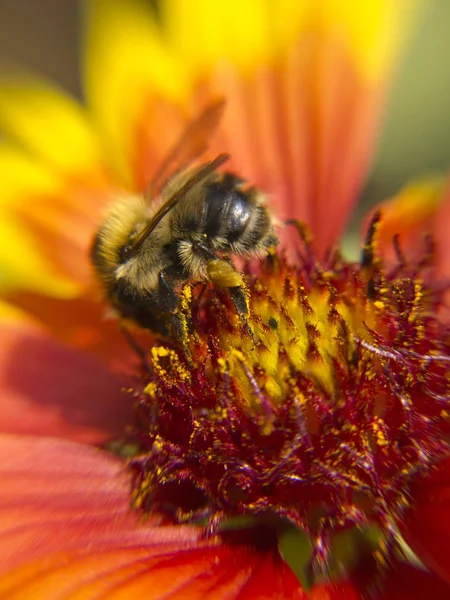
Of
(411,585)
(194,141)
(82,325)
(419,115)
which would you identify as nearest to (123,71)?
(194,141)

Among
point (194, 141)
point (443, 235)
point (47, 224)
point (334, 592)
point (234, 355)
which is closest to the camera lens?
point (334, 592)

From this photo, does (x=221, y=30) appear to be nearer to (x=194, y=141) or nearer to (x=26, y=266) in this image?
(x=194, y=141)

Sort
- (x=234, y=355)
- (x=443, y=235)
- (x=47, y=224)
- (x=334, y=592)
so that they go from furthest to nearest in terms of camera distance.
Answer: (x=47, y=224), (x=443, y=235), (x=234, y=355), (x=334, y=592)

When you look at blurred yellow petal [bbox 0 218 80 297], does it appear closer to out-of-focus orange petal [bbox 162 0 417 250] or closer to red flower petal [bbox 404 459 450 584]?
out-of-focus orange petal [bbox 162 0 417 250]

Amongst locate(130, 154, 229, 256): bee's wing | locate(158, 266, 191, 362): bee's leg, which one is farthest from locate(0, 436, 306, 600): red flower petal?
locate(130, 154, 229, 256): bee's wing

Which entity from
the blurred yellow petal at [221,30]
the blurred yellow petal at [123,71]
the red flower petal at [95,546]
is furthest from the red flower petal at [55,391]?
the blurred yellow petal at [221,30]

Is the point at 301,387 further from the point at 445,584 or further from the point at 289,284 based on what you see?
the point at 445,584

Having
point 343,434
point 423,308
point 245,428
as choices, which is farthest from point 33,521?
point 423,308
